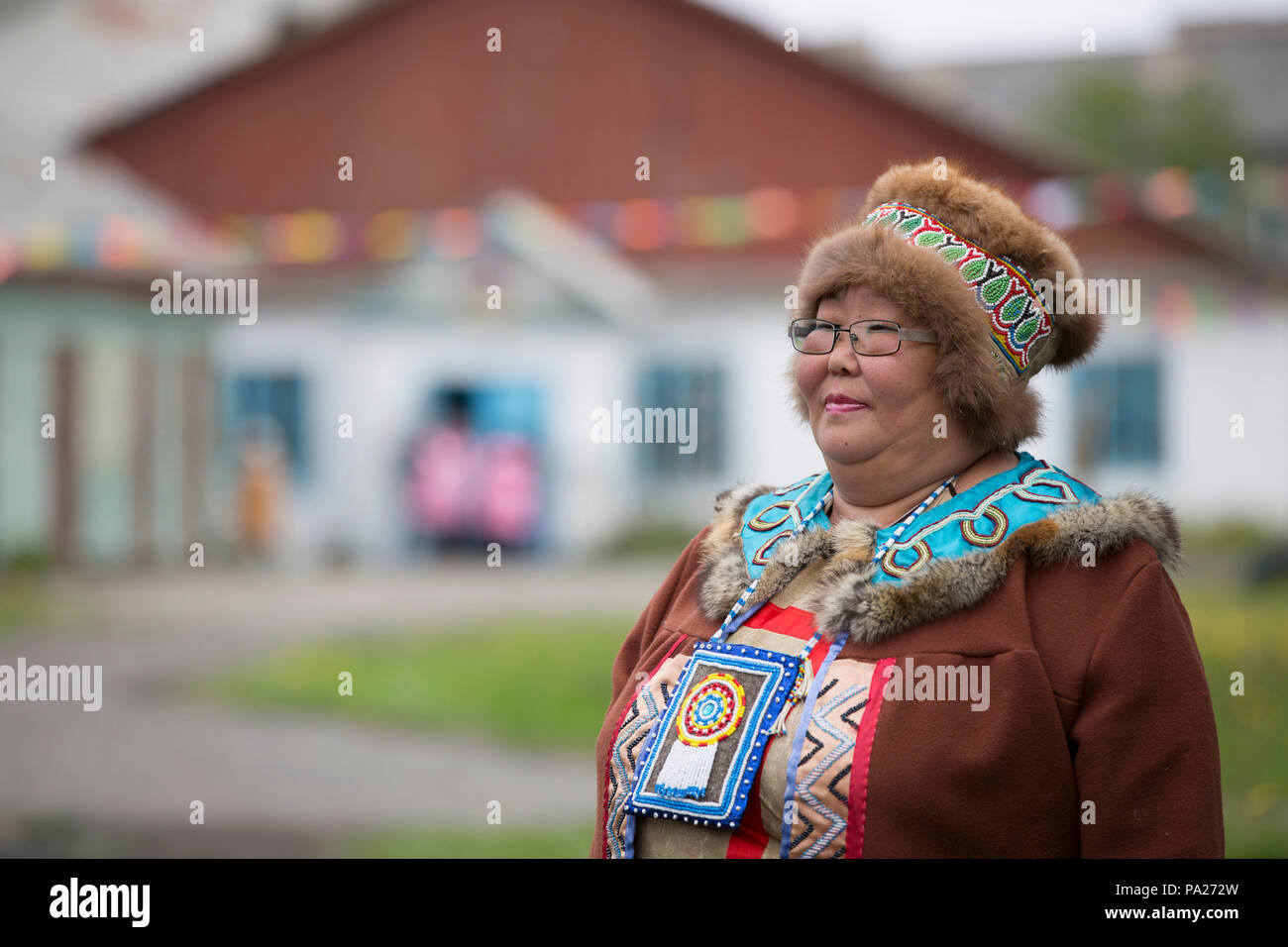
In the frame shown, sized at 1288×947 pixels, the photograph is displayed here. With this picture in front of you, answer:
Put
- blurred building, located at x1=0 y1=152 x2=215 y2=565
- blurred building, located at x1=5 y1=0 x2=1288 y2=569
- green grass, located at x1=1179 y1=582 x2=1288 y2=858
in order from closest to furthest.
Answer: green grass, located at x1=1179 y1=582 x2=1288 y2=858 → blurred building, located at x1=0 y1=152 x2=215 y2=565 → blurred building, located at x1=5 y1=0 x2=1288 y2=569

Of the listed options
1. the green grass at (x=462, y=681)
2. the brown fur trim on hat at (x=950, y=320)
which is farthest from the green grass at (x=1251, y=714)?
the green grass at (x=462, y=681)

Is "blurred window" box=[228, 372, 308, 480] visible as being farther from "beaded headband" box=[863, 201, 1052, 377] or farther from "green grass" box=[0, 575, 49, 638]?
"beaded headband" box=[863, 201, 1052, 377]

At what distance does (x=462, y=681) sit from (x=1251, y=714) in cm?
434

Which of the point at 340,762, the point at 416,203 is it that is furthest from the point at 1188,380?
the point at 340,762

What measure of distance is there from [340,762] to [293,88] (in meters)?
14.0

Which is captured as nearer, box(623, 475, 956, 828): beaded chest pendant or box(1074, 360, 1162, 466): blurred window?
box(623, 475, 956, 828): beaded chest pendant

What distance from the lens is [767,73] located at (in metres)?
16.8

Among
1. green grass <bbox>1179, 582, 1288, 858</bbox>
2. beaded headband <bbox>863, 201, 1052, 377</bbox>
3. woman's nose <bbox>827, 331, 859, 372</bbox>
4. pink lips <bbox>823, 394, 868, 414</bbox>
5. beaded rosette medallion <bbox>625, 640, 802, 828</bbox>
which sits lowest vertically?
green grass <bbox>1179, 582, 1288, 858</bbox>

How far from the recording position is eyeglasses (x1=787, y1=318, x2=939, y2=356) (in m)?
2.17

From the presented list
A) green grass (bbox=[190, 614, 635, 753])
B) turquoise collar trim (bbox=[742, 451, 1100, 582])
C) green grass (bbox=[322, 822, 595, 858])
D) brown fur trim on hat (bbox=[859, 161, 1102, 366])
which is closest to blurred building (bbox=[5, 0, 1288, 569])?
green grass (bbox=[190, 614, 635, 753])

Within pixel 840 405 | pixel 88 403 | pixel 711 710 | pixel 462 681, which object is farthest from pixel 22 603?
pixel 840 405

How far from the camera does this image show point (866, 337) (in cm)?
220

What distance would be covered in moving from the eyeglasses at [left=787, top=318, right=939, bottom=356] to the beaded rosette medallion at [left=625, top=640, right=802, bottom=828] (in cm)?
54

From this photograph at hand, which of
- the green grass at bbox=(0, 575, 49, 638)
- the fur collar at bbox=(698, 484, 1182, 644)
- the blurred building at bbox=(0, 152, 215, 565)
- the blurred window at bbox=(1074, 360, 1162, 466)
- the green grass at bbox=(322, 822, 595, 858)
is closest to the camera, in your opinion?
the fur collar at bbox=(698, 484, 1182, 644)
